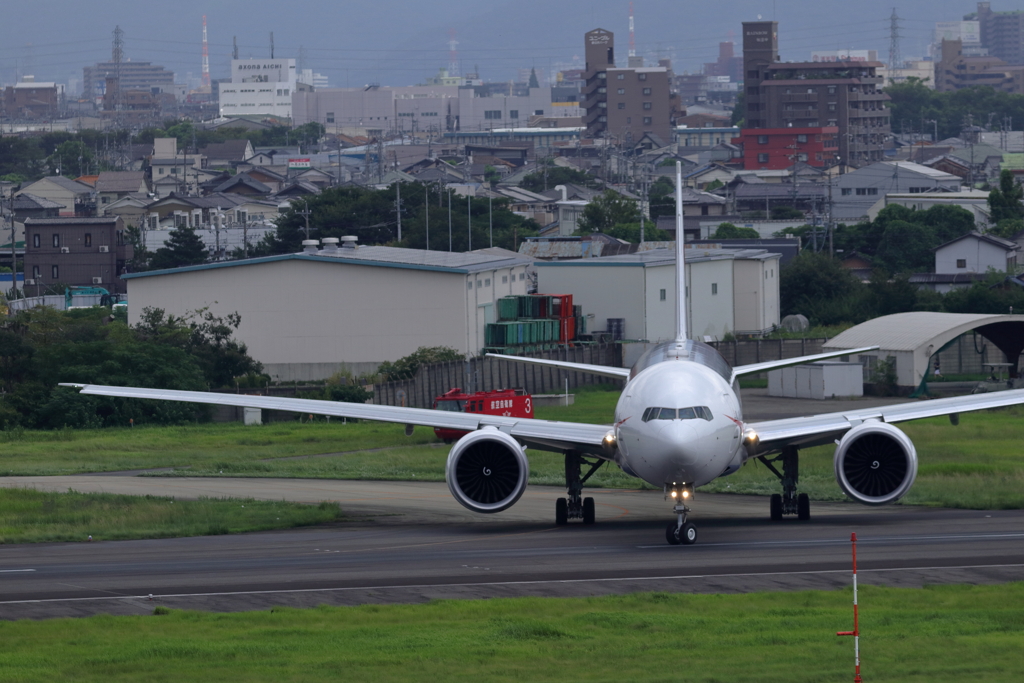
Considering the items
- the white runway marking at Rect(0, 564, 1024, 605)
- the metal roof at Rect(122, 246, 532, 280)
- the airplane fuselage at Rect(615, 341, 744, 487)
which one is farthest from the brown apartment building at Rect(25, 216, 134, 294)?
the white runway marking at Rect(0, 564, 1024, 605)

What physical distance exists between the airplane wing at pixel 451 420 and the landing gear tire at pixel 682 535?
309 cm

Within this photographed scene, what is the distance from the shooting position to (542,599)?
24391 millimetres

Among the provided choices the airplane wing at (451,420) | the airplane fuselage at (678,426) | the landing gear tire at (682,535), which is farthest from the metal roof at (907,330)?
the landing gear tire at (682,535)

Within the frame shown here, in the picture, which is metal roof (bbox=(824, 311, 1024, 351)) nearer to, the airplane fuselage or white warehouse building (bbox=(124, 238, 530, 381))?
white warehouse building (bbox=(124, 238, 530, 381))

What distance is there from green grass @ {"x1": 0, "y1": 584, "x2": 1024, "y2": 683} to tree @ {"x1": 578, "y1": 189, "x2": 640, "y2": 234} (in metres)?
123

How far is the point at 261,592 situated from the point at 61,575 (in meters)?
4.65

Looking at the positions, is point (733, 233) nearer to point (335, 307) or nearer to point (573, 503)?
point (335, 307)

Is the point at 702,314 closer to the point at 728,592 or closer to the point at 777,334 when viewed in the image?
the point at 777,334

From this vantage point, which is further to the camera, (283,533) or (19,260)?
(19,260)

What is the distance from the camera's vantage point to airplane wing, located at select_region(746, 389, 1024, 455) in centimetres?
3259

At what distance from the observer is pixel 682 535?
30391 millimetres

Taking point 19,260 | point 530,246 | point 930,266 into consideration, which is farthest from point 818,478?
point 19,260

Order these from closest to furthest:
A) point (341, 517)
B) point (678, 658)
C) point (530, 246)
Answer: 1. point (678, 658)
2. point (341, 517)
3. point (530, 246)

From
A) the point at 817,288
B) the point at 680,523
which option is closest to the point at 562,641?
the point at 680,523
